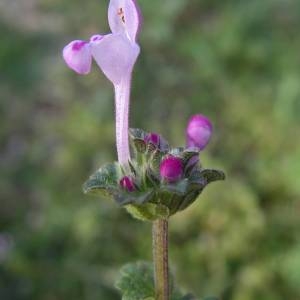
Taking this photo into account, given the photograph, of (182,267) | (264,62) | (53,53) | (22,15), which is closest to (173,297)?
(182,267)

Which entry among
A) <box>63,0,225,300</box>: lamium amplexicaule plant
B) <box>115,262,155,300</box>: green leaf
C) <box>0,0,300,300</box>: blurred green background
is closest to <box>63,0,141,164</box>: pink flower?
<box>63,0,225,300</box>: lamium amplexicaule plant

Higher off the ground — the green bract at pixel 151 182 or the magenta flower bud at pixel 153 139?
the magenta flower bud at pixel 153 139

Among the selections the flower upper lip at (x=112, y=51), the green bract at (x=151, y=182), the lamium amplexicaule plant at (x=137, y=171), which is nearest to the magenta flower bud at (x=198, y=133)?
the lamium amplexicaule plant at (x=137, y=171)

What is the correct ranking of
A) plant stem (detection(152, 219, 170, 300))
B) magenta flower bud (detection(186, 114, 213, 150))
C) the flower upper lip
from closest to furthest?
the flower upper lip
plant stem (detection(152, 219, 170, 300))
magenta flower bud (detection(186, 114, 213, 150))

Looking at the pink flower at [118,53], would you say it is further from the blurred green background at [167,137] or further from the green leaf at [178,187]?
the blurred green background at [167,137]

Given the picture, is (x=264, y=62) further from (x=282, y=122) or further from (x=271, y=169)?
(x=271, y=169)

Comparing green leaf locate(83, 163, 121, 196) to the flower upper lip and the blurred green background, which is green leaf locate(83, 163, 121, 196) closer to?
the flower upper lip

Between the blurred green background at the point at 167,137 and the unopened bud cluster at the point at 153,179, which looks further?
the blurred green background at the point at 167,137
